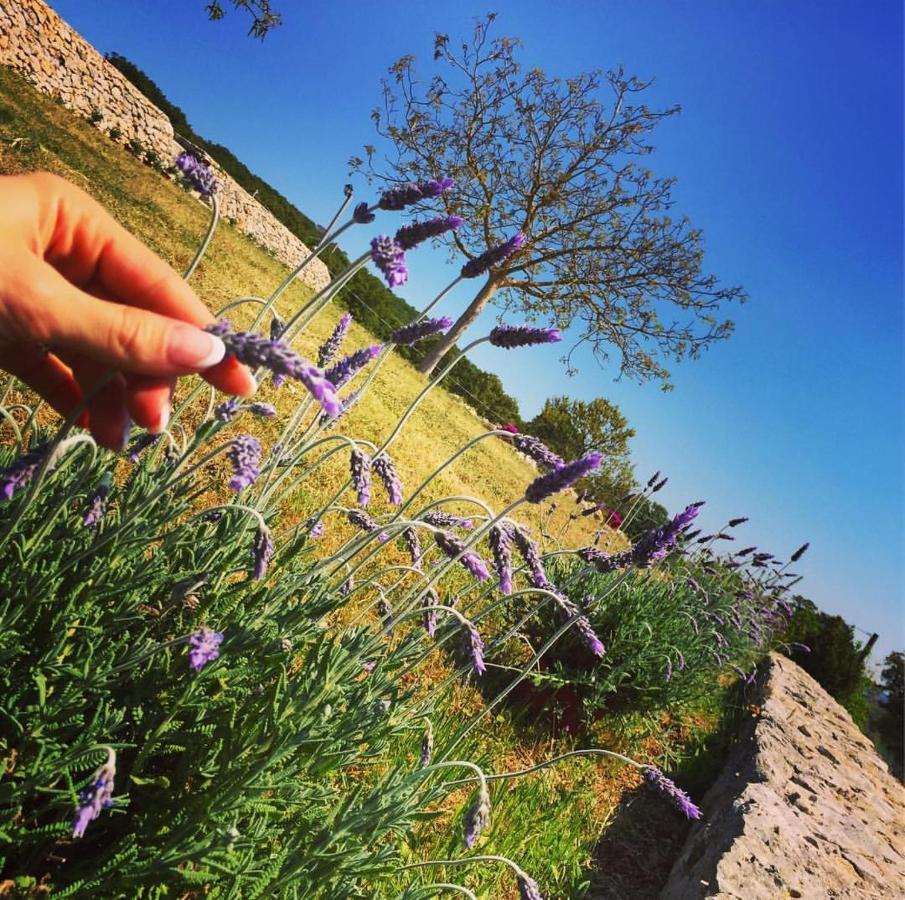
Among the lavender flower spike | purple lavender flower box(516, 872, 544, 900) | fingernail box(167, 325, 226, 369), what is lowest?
purple lavender flower box(516, 872, 544, 900)

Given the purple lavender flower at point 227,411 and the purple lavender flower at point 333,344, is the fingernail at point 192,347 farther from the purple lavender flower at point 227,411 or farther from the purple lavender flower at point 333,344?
the purple lavender flower at point 333,344

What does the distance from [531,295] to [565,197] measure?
8.78 ft

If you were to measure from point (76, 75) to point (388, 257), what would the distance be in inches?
1002

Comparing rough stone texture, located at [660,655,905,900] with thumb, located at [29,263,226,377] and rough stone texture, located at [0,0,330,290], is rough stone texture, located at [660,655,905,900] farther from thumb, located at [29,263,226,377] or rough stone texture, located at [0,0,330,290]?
rough stone texture, located at [0,0,330,290]

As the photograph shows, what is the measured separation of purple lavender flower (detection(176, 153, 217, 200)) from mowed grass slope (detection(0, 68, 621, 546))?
3.41m

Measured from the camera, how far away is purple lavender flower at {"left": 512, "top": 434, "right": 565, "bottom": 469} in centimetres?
153

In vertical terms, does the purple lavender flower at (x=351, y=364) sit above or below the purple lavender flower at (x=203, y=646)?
above

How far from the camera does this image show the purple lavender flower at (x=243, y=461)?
115 centimetres

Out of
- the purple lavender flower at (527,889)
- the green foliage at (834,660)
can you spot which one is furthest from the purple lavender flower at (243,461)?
the green foliage at (834,660)

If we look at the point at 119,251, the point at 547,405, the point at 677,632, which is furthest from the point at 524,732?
the point at 547,405

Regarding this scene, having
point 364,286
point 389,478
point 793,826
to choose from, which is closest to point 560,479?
point 389,478

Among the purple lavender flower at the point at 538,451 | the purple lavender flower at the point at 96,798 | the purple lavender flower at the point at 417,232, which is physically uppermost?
Answer: the purple lavender flower at the point at 417,232

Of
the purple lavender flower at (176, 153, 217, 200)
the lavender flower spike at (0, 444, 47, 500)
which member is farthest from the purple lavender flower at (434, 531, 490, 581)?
the purple lavender flower at (176, 153, 217, 200)

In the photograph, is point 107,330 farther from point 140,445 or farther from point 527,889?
point 527,889
